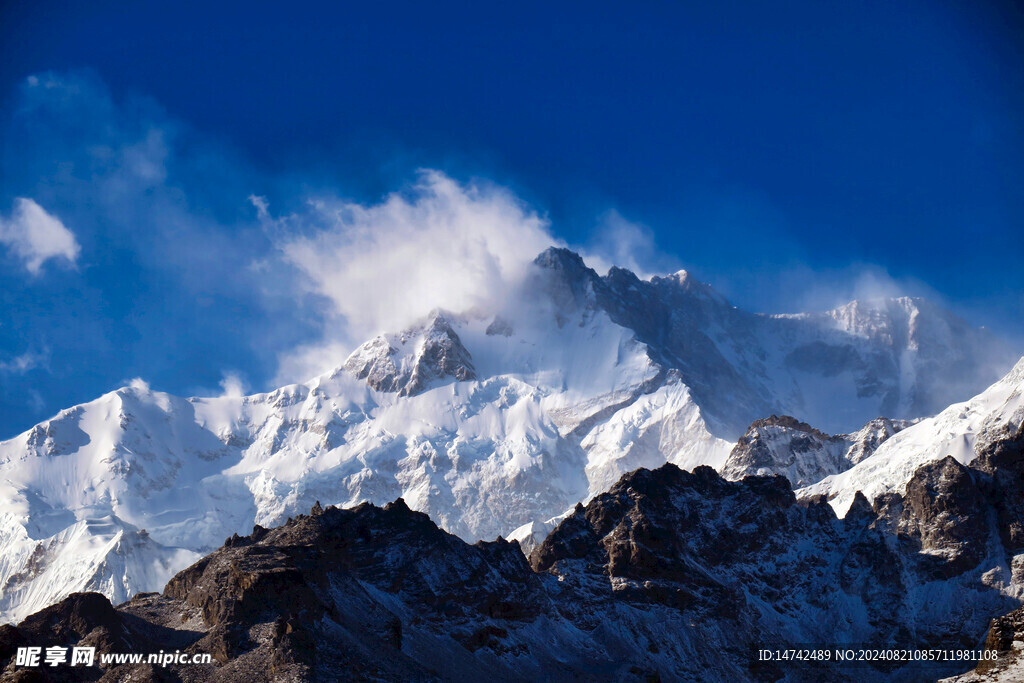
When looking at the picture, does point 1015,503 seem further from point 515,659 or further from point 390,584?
point 390,584

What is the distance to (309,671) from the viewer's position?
110 m

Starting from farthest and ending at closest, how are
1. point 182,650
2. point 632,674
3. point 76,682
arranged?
point 632,674
point 182,650
point 76,682

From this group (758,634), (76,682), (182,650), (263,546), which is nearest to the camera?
(76,682)

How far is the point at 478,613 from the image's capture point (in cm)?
15950

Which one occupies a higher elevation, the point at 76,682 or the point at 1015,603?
the point at 1015,603

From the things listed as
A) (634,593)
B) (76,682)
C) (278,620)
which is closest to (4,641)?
(76,682)

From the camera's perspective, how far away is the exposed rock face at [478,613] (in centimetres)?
12062

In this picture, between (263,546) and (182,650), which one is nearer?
(182,650)

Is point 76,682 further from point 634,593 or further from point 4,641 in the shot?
point 634,593

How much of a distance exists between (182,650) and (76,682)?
466 inches

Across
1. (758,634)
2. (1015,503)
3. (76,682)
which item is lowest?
(76,682)

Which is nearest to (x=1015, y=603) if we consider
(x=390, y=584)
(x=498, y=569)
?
(x=498, y=569)

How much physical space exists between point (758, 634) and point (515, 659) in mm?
55460

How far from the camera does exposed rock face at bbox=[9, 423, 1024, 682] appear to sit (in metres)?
121
